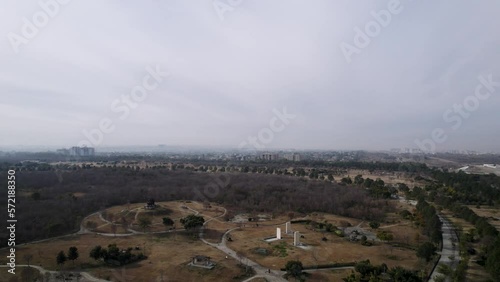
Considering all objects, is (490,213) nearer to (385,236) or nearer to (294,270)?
(385,236)

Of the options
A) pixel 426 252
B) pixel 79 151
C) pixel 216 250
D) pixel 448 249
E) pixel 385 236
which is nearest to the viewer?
pixel 426 252

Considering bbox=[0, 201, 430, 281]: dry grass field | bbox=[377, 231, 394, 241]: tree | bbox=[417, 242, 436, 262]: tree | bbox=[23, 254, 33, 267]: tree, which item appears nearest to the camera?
bbox=[0, 201, 430, 281]: dry grass field

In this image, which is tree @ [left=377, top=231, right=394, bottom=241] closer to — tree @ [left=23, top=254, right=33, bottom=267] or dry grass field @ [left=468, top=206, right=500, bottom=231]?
dry grass field @ [left=468, top=206, right=500, bottom=231]

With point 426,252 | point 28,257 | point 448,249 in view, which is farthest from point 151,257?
point 448,249

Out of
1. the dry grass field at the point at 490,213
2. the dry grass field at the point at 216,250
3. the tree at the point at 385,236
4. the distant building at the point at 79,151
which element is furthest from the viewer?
the distant building at the point at 79,151

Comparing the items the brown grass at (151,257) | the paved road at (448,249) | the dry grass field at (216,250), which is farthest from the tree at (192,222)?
the paved road at (448,249)

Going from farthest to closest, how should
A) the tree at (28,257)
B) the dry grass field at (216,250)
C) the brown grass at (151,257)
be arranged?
the tree at (28,257) < the dry grass field at (216,250) < the brown grass at (151,257)

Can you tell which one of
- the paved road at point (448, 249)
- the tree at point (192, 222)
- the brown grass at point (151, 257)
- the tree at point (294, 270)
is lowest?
the paved road at point (448, 249)

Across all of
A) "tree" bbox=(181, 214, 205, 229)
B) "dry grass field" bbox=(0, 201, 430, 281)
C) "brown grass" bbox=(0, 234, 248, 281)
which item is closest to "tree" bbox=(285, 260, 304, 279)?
"dry grass field" bbox=(0, 201, 430, 281)

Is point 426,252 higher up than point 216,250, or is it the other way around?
point 426,252

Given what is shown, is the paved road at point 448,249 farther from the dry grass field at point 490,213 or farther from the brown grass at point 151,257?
the brown grass at point 151,257
